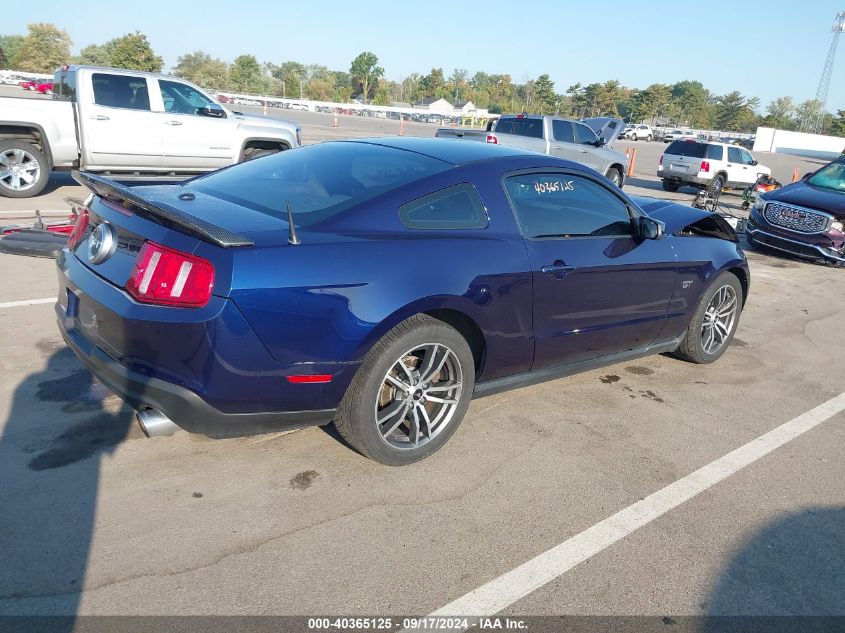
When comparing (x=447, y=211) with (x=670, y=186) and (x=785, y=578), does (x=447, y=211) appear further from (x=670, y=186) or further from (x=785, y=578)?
(x=670, y=186)

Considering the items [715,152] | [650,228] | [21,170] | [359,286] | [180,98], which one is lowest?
[21,170]

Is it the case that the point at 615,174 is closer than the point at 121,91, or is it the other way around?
the point at 121,91

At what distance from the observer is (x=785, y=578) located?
282 cm

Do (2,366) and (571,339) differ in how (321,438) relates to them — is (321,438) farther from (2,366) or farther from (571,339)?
(2,366)

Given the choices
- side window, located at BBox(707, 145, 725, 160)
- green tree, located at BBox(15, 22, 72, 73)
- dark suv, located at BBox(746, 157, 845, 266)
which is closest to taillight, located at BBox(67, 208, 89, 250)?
dark suv, located at BBox(746, 157, 845, 266)

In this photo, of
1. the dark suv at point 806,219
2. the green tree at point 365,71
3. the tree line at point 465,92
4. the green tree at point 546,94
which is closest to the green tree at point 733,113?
the tree line at point 465,92

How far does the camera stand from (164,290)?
284 cm

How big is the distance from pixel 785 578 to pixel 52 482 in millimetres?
3202

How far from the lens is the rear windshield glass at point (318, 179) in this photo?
3.41 m

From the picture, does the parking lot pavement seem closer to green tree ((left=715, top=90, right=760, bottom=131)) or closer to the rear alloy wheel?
the rear alloy wheel

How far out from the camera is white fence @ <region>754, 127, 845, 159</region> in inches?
2808

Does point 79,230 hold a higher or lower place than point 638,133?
higher

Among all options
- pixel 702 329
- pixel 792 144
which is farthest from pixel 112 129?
pixel 792 144

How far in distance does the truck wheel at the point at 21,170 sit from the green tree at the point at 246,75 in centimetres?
10819
